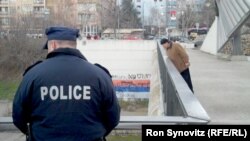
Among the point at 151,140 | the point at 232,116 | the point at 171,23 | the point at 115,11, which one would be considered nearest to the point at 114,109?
the point at 151,140

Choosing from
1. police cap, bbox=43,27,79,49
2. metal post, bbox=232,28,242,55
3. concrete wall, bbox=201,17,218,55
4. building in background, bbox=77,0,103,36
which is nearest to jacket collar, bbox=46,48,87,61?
police cap, bbox=43,27,79,49

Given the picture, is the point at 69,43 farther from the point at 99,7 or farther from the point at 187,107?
the point at 99,7

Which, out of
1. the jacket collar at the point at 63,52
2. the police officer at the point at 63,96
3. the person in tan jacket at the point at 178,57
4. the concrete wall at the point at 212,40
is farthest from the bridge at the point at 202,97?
the concrete wall at the point at 212,40

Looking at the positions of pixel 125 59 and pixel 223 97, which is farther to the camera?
pixel 125 59

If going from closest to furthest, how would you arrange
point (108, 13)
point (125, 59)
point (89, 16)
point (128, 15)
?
point (125, 59)
point (108, 13)
point (89, 16)
point (128, 15)

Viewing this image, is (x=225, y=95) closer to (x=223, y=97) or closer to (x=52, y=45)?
(x=223, y=97)

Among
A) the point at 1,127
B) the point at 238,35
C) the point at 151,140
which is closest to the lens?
the point at 151,140

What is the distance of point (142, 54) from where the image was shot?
4044 centimetres

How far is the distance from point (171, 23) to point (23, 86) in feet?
348

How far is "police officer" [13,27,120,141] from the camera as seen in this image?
3365 mm

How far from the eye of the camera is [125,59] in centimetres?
4022

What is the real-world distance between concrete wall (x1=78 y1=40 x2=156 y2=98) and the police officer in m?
36.1

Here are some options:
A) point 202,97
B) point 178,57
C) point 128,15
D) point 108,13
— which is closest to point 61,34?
point 178,57

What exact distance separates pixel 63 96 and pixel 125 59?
36.9m
